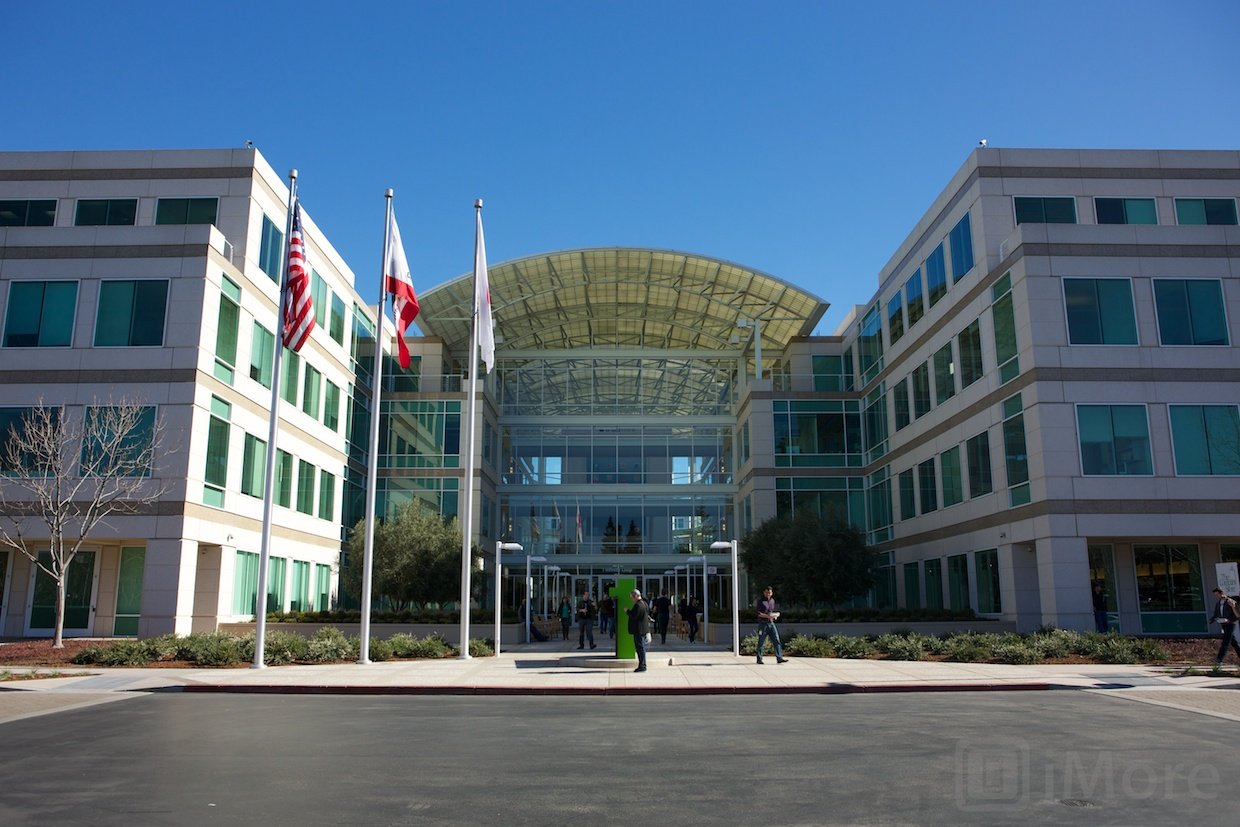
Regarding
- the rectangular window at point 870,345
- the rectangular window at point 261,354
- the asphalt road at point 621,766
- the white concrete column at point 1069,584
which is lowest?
the asphalt road at point 621,766

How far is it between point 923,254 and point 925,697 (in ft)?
85.0

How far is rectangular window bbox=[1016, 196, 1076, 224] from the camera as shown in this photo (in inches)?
1283

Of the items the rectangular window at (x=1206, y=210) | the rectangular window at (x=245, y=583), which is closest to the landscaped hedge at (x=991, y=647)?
the rectangular window at (x=1206, y=210)

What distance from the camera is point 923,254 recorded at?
38.3 meters

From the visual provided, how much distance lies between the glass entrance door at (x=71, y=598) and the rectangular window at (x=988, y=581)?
28352mm

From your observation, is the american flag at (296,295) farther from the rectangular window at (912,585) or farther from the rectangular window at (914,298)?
the rectangular window at (912,585)

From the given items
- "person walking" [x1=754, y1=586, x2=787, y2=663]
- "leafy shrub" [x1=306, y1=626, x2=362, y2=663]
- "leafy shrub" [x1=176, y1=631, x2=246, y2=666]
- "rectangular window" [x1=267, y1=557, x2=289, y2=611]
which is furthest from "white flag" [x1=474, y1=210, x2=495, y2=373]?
"rectangular window" [x1=267, y1=557, x2=289, y2=611]

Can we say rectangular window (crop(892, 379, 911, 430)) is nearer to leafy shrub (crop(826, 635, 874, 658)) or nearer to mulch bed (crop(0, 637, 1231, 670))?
mulch bed (crop(0, 637, 1231, 670))

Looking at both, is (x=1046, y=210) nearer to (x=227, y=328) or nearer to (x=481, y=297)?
(x=481, y=297)

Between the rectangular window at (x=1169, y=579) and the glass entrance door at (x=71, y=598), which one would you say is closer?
the rectangular window at (x=1169, y=579)

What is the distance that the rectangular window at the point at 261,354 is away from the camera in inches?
1296

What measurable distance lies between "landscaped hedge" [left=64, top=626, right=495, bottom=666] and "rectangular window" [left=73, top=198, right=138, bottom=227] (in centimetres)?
1597

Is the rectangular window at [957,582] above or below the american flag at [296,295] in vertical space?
below

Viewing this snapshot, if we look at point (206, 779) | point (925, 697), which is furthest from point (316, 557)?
point (206, 779)
